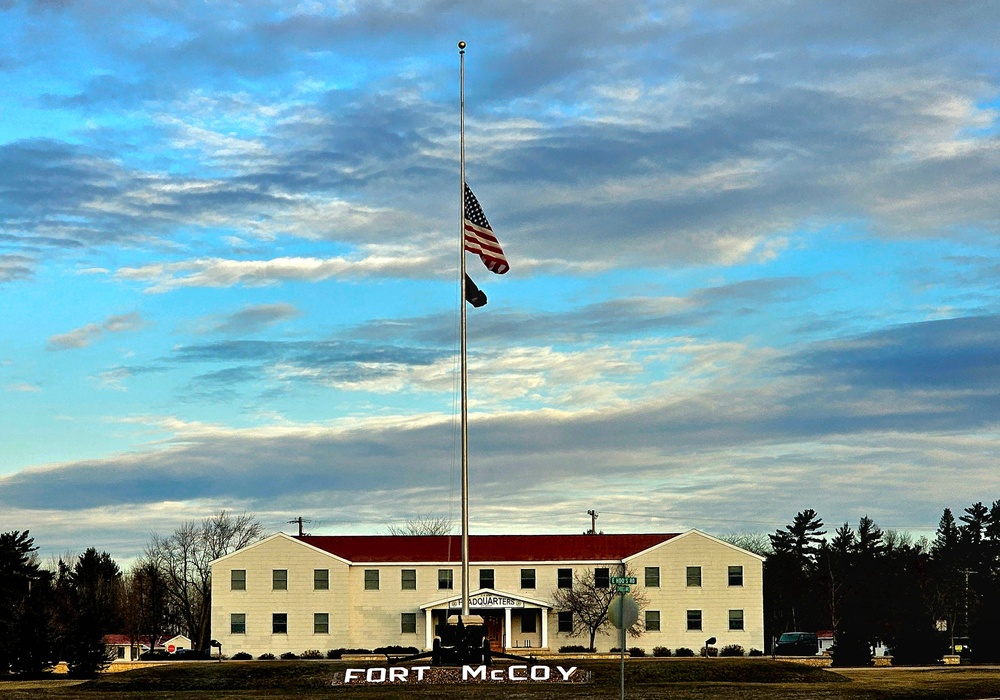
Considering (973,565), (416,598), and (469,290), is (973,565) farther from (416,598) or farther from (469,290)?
(469,290)

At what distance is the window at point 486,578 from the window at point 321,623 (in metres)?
9.53

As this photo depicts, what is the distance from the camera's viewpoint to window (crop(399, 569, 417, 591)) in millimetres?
78625

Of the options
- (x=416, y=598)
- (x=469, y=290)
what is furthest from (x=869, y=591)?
(x=469, y=290)

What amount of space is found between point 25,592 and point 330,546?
27.6 metres

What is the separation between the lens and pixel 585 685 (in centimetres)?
4119

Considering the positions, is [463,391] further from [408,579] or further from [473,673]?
[408,579]

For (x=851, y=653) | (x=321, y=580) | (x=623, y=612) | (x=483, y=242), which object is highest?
(x=483, y=242)

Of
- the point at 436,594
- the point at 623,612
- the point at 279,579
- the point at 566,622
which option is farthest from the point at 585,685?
the point at 279,579

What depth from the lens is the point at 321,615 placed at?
77.6 metres

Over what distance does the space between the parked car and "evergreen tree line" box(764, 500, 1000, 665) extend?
6.65 feet

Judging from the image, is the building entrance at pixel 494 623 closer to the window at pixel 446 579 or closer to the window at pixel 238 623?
the window at pixel 446 579

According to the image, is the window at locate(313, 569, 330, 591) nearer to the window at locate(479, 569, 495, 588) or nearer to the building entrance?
the window at locate(479, 569, 495, 588)

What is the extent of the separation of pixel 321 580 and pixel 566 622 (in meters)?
15.1

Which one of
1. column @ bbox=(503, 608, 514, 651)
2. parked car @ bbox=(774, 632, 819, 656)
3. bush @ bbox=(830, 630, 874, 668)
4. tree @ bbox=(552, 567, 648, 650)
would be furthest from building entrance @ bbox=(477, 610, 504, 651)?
bush @ bbox=(830, 630, 874, 668)
